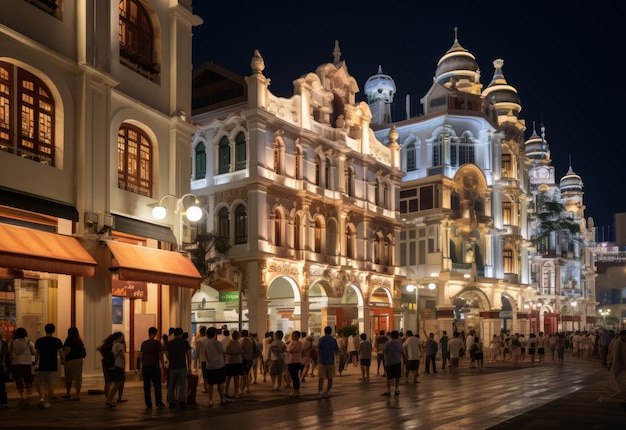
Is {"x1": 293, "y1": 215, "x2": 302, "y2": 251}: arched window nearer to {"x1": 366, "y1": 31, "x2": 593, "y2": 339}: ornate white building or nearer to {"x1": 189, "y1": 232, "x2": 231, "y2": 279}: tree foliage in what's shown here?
{"x1": 189, "y1": 232, "x2": 231, "y2": 279}: tree foliage

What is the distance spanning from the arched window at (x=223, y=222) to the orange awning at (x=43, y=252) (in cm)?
1805

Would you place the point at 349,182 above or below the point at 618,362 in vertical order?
above

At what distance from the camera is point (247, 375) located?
2183 centimetres

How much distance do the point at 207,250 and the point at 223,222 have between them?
471 centimetres

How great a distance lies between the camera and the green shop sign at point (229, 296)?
3699 centimetres

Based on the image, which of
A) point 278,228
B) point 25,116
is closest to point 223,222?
point 278,228

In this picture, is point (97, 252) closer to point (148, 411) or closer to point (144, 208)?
point (144, 208)

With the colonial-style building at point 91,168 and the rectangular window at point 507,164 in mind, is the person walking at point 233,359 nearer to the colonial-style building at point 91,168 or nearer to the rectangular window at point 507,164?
the colonial-style building at point 91,168

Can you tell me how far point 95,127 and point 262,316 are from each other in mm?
16905

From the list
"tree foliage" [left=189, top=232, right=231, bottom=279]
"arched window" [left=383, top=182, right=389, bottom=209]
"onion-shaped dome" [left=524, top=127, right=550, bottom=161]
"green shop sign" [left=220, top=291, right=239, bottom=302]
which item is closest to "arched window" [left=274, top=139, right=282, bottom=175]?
"tree foliage" [left=189, top=232, right=231, bottom=279]

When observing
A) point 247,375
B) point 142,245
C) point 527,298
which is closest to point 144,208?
point 142,245

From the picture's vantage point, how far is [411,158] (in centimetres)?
5744

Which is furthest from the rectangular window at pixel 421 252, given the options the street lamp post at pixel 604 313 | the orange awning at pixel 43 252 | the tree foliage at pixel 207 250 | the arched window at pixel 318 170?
the street lamp post at pixel 604 313

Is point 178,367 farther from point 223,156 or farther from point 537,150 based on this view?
point 537,150
